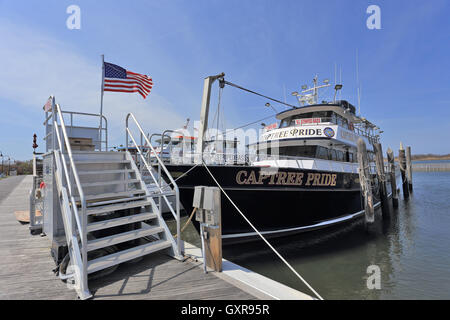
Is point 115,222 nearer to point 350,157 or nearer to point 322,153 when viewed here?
point 322,153

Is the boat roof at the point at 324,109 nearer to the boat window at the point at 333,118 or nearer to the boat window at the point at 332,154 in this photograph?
the boat window at the point at 333,118

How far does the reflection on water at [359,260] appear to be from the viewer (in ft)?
17.3

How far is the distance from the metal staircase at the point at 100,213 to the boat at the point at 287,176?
1703 mm

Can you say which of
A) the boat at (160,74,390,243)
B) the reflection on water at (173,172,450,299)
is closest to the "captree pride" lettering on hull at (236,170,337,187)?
the boat at (160,74,390,243)

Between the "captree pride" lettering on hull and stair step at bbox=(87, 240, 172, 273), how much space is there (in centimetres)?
313

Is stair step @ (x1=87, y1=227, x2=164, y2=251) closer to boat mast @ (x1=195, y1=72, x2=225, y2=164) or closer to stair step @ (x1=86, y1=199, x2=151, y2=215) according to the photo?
stair step @ (x1=86, y1=199, x2=151, y2=215)

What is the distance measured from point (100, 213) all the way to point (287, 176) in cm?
535

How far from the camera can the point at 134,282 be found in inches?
125

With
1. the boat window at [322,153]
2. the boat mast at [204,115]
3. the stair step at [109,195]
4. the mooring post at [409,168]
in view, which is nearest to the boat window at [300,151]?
the boat window at [322,153]

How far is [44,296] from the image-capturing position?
9.34 ft

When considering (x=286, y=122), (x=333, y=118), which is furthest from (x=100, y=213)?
(x=333, y=118)

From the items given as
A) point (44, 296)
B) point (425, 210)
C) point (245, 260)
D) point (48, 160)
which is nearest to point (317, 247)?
point (245, 260)
